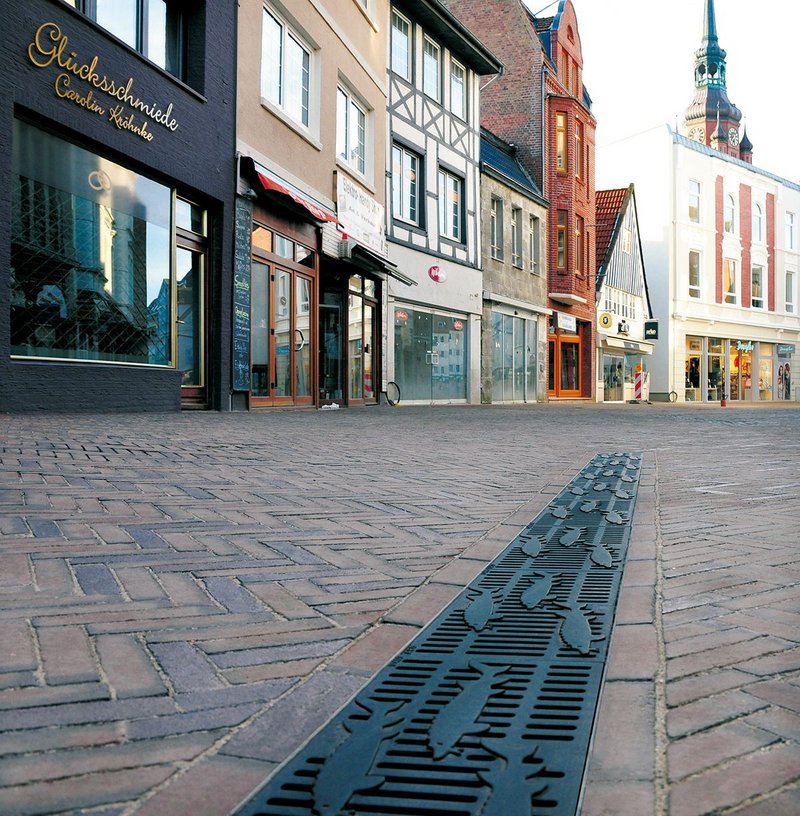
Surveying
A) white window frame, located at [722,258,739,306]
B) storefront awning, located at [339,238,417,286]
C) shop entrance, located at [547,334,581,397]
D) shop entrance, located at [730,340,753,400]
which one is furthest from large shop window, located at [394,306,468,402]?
shop entrance, located at [730,340,753,400]

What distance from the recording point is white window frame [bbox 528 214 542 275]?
28.5m

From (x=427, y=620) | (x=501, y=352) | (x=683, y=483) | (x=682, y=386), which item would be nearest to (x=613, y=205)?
(x=682, y=386)

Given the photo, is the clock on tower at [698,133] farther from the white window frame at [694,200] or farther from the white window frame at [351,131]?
the white window frame at [351,131]

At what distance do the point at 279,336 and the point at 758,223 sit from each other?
38.3 meters

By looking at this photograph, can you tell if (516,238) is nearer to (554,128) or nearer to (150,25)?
(554,128)

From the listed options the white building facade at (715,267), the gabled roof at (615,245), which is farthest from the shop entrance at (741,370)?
the gabled roof at (615,245)

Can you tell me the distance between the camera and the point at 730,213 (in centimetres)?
4406

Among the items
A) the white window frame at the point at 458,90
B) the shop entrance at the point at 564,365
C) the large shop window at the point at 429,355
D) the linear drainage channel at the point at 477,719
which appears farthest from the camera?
the shop entrance at the point at 564,365

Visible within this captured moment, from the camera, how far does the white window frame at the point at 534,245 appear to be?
93.5 ft

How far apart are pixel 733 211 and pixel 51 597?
4616 cm

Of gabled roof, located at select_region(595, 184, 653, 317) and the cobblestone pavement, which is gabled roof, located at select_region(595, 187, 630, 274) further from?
the cobblestone pavement

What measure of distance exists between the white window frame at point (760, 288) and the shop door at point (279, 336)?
3616cm

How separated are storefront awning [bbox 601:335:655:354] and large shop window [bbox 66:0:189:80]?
2440 centimetres

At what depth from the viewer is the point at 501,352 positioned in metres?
26.3
